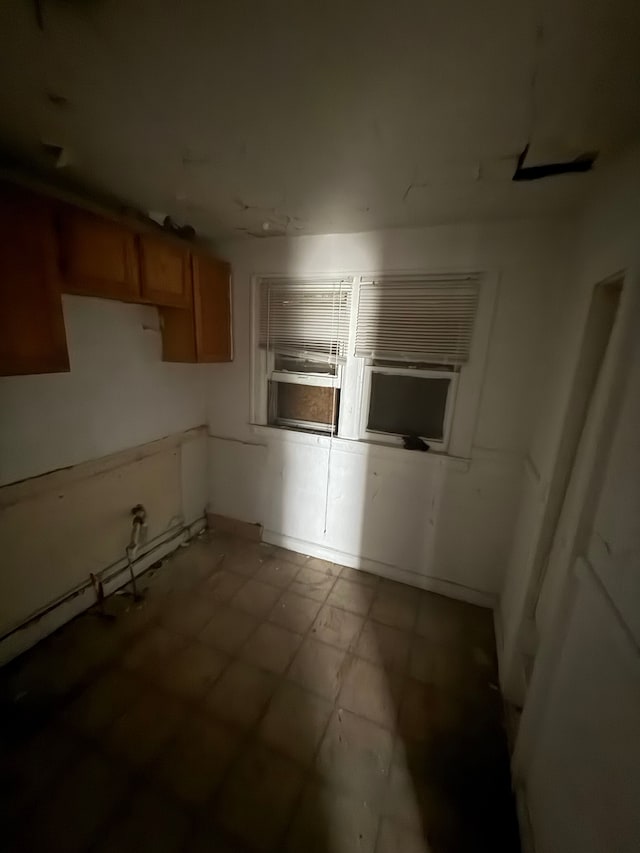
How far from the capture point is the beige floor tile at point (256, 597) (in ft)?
6.78

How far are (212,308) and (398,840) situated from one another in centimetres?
268

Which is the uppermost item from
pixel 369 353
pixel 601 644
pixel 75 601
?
pixel 369 353

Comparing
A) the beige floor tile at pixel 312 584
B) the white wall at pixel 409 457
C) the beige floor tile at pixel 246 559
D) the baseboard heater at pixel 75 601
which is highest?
the white wall at pixel 409 457

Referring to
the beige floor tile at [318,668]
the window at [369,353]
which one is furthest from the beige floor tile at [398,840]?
the window at [369,353]

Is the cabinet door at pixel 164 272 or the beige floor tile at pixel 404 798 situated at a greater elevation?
the cabinet door at pixel 164 272

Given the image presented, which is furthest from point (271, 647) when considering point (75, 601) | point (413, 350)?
point (413, 350)

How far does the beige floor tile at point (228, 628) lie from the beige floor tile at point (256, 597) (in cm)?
4

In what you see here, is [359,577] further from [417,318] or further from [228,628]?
[417,318]

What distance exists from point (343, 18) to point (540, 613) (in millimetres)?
2054

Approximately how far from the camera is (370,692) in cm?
161

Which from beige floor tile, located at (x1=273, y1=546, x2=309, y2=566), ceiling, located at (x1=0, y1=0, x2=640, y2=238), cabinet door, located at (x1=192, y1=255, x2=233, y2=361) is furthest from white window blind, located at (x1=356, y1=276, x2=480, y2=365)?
beige floor tile, located at (x1=273, y1=546, x2=309, y2=566)

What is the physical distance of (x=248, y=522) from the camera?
110 inches

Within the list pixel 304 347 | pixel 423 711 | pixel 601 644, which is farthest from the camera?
pixel 304 347

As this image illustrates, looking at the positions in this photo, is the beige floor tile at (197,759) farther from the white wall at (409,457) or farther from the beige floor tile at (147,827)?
the white wall at (409,457)
